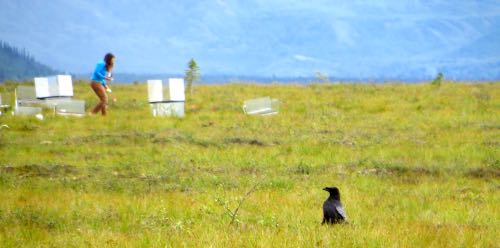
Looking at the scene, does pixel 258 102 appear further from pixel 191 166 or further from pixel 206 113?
pixel 191 166

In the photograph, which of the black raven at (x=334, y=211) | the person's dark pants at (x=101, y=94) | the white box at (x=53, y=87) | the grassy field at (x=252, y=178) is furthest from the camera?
the white box at (x=53, y=87)

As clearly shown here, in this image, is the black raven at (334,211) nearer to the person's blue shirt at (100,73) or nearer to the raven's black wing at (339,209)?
the raven's black wing at (339,209)

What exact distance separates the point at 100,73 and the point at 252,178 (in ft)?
40.6

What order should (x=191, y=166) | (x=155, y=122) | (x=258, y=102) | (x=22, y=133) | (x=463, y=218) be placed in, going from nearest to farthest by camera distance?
(x=463, y=218) → (x=191, y=166) → (x=22, y=133) → (x=155, y=122) → (x=258, y=102)

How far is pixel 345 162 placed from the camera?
13664mm

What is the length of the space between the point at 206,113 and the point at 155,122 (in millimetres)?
3135

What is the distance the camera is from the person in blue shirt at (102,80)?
22.9 m

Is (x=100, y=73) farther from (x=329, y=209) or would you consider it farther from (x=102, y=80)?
(x=329, y=209)

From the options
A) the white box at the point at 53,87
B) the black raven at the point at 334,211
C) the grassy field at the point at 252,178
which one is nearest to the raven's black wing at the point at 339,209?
the black raven at the point at 334,211

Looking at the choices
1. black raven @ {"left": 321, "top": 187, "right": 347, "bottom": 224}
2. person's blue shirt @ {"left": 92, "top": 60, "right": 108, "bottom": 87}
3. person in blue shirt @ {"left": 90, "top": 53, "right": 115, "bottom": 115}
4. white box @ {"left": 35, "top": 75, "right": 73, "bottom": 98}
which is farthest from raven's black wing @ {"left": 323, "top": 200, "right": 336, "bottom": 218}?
white box @ {"left": 35, "top": 75, "right": 73, "bottom": 98}

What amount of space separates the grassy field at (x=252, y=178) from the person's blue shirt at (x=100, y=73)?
1.30 m

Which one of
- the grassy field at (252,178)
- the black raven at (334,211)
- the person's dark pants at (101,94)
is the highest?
the person's dark pants at (101,94)

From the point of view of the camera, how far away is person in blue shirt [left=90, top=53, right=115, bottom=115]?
22.9 m

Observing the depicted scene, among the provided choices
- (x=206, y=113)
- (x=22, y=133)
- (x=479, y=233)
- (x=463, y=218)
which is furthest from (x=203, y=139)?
(x=479, y=233)
